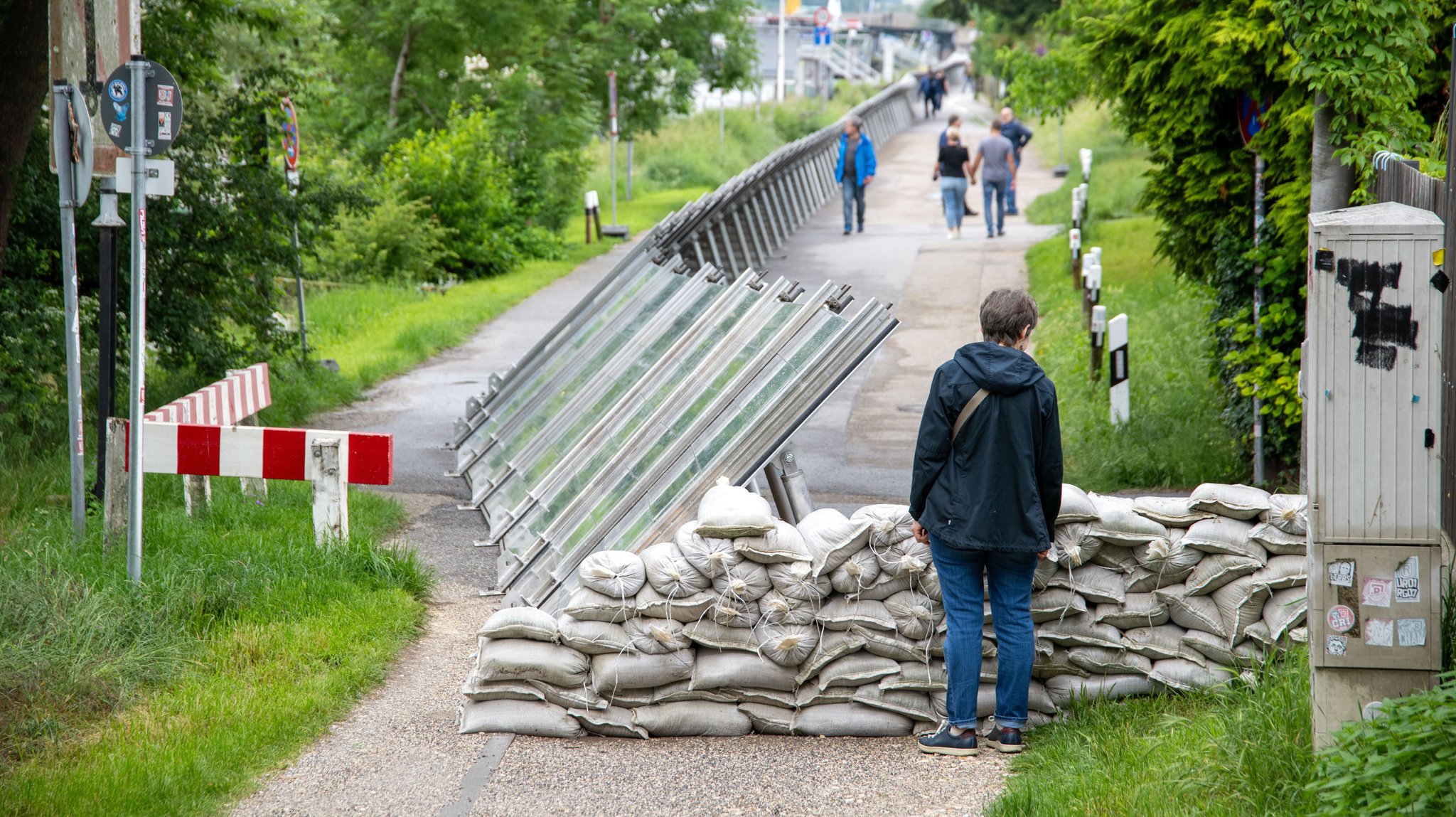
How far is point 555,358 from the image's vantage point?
10.9m

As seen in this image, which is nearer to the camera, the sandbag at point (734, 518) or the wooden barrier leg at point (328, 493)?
the sandbag at point (734, 518)

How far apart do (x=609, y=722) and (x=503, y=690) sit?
434 mm

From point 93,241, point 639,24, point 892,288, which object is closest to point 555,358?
point 93,241

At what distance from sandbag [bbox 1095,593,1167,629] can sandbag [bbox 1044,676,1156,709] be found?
174 mm

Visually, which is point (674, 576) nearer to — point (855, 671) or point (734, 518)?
point (734, 518)

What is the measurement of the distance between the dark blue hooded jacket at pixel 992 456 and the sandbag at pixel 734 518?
622mm

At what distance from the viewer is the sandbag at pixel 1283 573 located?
5.38m

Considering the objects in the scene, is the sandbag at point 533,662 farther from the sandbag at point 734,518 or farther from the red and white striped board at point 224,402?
the red and white striped board at point 224,402

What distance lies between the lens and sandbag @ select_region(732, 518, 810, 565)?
5.48 meters

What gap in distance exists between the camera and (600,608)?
5551mm

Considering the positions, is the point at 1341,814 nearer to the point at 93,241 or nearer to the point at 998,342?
the point at 998,342

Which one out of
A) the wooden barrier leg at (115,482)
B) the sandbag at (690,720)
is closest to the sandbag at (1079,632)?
the sandbag at (690,720)

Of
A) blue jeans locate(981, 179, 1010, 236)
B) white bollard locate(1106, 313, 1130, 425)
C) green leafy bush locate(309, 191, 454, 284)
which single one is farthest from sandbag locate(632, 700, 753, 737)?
blue jeans locate(981, 179, 1010, 236)

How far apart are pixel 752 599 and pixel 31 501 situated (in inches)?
206
